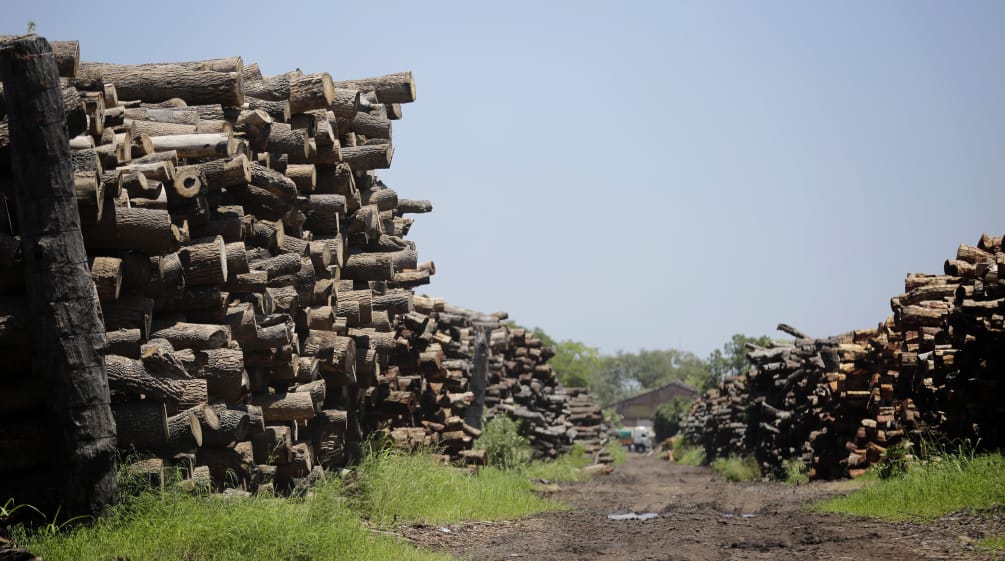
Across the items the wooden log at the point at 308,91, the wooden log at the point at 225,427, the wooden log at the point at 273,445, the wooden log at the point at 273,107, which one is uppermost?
the wooden log at the point at 308,91

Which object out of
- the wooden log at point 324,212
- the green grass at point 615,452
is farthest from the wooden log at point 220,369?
the green grass at point 615,452

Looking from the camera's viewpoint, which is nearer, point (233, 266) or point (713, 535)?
point (233, 266)

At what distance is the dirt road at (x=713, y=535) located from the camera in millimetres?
9320

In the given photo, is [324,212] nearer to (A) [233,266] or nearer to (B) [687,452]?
(A) [233,266]

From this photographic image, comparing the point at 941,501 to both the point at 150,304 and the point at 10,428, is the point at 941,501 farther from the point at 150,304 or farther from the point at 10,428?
the point at 10,428

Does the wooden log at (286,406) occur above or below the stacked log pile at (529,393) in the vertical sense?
above

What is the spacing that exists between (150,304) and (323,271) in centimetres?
407

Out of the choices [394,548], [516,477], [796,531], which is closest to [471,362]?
[516,477]

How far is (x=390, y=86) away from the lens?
48.9ft

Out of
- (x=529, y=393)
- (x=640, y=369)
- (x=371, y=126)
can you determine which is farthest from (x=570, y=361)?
(x=640, y=369)

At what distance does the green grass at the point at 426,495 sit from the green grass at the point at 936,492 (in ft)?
14.8

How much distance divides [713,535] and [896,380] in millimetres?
6991

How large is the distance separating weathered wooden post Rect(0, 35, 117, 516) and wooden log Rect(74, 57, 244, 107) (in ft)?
9.42

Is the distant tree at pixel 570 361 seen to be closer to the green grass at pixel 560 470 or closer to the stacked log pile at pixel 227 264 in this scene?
the green grass at pixel 560 470
